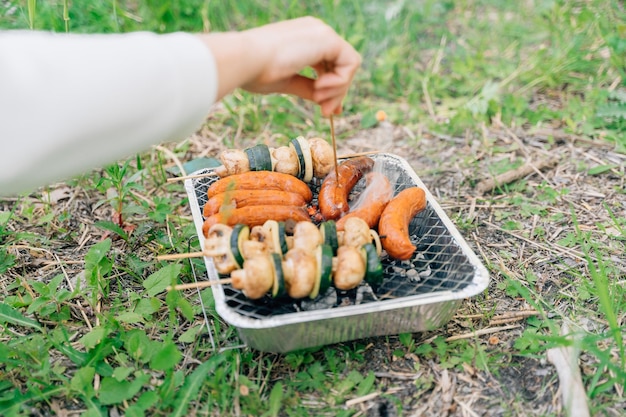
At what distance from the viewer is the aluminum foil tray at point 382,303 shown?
7.86 feet

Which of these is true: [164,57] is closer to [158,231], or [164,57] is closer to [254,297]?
[254,297]

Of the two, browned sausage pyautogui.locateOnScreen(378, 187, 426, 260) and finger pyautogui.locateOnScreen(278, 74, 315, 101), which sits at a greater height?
finger pyautogui.locateOnScreen(278, 74, 315, 101)

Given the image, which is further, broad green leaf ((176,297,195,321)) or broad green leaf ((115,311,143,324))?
broad green leaf ((115,311,143,324))

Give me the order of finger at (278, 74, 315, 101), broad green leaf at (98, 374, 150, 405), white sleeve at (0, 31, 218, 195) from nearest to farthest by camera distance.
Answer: white sleeve at (0, 31, 218, 195) → broad green leaf at (98, 374, 150, 405) → finger at (278, 74, 315, 101)

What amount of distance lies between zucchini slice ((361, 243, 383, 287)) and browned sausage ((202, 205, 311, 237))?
48cm

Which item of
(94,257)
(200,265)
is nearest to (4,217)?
(94,257)

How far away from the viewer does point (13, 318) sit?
9.50ft

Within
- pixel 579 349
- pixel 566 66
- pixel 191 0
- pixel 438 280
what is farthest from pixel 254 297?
pixel 191 0

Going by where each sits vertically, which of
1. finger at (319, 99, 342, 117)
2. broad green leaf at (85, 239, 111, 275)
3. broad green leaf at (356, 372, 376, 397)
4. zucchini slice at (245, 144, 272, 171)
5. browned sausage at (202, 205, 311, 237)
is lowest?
broad green leaf at (356, 372, 376, 397)

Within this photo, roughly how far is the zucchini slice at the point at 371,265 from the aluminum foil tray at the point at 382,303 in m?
0.09

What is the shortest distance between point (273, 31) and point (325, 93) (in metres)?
0.41

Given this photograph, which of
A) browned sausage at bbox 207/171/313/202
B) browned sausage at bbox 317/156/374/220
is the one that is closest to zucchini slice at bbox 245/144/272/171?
browned sausage at bbox 207/171/313/202

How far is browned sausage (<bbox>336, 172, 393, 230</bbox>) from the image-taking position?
2922mm

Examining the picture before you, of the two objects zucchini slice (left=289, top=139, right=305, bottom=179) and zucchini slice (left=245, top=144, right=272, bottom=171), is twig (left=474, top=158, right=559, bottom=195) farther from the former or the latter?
zucchini slice (left=245, top=144, right=272, bottom=171)
